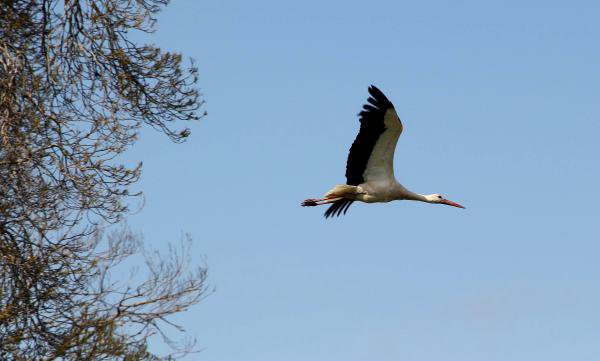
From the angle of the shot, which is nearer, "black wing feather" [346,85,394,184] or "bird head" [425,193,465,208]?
"black wing feather" [346,85,394,184]

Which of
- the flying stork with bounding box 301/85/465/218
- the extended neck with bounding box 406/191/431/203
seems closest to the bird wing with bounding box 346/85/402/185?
the flying stork with bounding box 301/85/465/218

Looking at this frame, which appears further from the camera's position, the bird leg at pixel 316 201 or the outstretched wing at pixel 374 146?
the bird leg at pixel 316 201

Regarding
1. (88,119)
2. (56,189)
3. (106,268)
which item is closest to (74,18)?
(88,119)

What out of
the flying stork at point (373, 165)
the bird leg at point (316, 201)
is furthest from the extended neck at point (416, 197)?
the bird leg at point (316, 201)

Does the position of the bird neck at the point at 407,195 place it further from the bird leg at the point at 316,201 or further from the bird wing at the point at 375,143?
the bird leg at the point at 316,201

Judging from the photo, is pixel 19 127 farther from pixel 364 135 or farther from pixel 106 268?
pixel 364 135

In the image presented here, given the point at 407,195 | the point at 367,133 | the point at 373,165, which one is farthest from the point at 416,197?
the point at 367,133

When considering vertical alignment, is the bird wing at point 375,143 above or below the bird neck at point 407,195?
above

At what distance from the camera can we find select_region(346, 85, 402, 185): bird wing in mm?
11867

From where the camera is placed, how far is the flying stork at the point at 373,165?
11898 mm

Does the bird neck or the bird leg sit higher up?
the bird leg

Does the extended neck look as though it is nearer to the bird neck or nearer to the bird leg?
the bird neck

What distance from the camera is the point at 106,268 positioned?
1220cm

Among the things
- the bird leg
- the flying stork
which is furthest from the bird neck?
the bird leg
